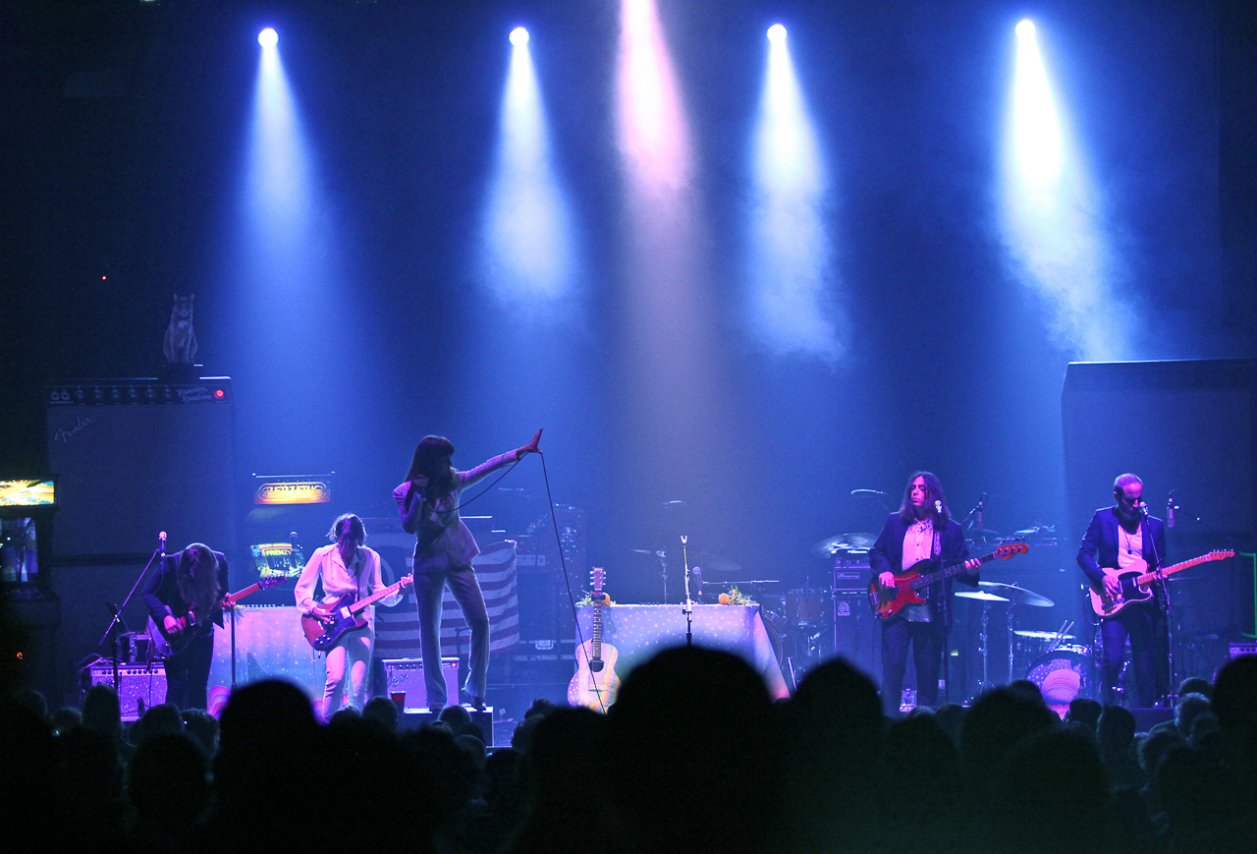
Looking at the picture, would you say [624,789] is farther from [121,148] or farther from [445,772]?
[121,148]

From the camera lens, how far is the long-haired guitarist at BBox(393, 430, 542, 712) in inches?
376

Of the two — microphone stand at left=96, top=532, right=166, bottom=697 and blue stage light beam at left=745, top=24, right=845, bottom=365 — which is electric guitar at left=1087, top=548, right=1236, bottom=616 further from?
microphone stand at left=96, top=532, right=166, bottom=697

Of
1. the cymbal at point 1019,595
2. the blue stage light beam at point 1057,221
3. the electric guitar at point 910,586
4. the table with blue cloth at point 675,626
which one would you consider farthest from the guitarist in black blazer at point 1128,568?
the blue stage light beam at point 1057,221

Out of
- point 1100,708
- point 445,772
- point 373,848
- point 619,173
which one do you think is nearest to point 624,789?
point 373,848

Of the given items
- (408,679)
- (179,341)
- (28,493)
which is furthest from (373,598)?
(179,341)

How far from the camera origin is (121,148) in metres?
14.8

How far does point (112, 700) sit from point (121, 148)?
32.2ft

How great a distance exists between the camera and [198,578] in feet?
33.6

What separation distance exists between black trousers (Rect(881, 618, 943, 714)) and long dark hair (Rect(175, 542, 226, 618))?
16.9 feet

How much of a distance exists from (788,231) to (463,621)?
19.6ft

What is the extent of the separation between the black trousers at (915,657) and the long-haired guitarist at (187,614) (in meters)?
5.12

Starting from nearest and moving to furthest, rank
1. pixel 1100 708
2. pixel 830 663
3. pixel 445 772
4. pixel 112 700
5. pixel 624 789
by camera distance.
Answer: pixel 624 789
pixel 830 663
pixel 445 772
pixel 1100 708
pixel 112 700

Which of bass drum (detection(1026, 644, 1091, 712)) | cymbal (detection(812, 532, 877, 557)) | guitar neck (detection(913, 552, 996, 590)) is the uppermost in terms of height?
cymbal (detection(812, 532, 877, 557))

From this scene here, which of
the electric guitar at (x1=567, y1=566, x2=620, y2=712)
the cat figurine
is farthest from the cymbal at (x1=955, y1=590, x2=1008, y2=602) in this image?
the cat figurine
